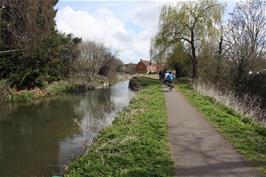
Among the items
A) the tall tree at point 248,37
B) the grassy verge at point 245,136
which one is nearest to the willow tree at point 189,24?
the tall tree at point 248,37

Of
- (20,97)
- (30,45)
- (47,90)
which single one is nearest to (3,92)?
(20,97)

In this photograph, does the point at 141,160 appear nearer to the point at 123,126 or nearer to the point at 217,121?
the point at 123,126

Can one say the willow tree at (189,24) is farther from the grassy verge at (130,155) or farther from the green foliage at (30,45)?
the grassy verge at (130,155)

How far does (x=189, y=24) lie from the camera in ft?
131

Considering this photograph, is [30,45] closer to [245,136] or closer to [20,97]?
[20,97]

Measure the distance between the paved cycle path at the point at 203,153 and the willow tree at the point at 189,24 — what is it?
27.4m

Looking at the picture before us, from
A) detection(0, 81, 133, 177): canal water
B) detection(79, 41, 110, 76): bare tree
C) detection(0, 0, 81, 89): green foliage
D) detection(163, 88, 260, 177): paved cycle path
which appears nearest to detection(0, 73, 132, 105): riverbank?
detection(0, 0, 81, 89): green foliage

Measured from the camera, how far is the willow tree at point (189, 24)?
130ft

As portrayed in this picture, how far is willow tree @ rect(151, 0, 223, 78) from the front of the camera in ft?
130

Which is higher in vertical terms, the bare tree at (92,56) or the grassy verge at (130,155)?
the bare tree at (92,56)

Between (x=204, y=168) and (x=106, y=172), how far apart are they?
6.52 ft

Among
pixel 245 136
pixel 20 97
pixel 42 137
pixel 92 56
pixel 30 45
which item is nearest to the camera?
pixel 245 136

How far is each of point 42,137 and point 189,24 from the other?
88.4 ft

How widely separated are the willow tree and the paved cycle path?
89.8ft
